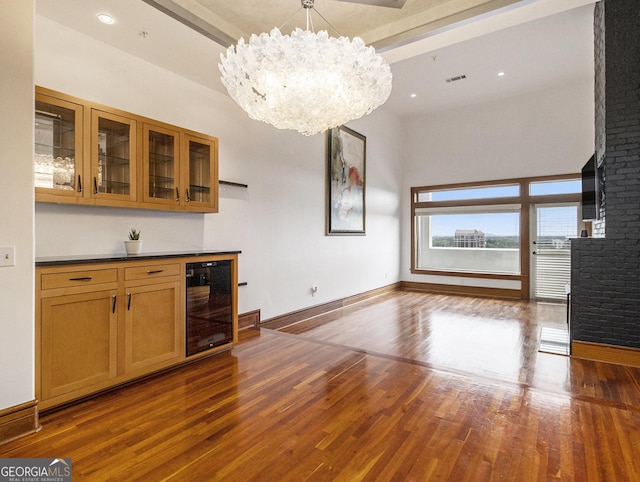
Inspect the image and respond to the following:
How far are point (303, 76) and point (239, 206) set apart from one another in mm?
2254

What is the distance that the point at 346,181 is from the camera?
629 cm

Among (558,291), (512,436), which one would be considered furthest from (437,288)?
(512,436)

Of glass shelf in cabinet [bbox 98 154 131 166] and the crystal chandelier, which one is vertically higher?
the crystal chandelier

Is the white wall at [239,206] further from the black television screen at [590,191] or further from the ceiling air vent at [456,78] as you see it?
the black television screen at [590,191]

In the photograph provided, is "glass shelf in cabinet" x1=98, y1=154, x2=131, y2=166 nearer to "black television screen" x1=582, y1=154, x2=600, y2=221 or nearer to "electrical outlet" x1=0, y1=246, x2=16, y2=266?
"electrical outlet" x1=0, y1=246, x2=16, y2=266

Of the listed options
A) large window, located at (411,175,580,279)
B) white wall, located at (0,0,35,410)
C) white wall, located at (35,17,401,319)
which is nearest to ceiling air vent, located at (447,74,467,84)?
white wall, located at (35,17,401,319)

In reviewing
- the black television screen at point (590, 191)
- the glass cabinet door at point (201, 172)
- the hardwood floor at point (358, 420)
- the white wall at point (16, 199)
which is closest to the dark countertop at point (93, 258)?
the white wall at point (16, 199)

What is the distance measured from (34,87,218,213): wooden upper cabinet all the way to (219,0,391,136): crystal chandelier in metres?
1.00

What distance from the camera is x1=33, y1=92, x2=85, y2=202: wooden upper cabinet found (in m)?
2.54

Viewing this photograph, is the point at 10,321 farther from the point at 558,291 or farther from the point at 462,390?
the point at 558,291

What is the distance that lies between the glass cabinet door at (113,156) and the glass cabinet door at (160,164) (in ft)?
0.40

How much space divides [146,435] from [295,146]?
4089mm

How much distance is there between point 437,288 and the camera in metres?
7.95

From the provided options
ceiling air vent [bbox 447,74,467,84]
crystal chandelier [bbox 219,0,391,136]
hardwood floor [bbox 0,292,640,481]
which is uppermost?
ceiling air vent [bbox 447,74,467,84]
